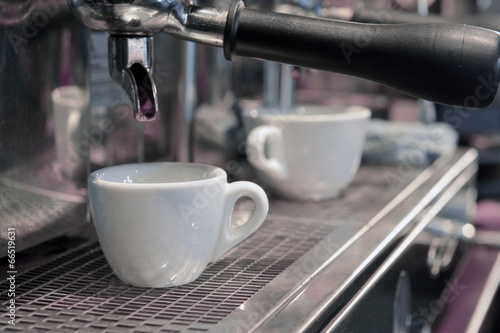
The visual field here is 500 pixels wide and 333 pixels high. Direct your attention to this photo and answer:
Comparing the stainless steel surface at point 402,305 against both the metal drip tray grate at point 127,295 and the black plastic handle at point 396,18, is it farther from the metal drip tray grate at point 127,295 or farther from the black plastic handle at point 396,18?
the black plastic handle at point 396,18

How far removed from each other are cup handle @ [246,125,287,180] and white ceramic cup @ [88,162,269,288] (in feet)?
0.64

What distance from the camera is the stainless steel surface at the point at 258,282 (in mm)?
388

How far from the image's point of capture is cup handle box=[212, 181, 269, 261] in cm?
47

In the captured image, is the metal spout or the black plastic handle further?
the black plastic handle

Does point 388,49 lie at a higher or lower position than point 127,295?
higher

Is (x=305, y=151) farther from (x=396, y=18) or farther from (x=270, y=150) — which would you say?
(x=396, y=18)

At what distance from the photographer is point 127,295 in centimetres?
43

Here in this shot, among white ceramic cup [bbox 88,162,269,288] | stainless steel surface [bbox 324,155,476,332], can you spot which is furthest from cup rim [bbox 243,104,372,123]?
white ceramic cup [bbox 88,162,269,288]

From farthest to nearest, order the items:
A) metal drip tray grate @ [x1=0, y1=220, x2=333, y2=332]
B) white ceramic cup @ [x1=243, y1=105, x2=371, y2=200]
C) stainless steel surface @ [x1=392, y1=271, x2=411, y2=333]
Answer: white ceramic cup @ [x1=243, y1=105, x2=371, y2=200] < stainless steel surface @ [x1=392, y1=271, x2=411, y2=333] < metal drip tray grate @ [x1=0, y1=220, x2=333, y2=332]

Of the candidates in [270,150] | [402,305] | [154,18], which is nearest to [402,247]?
[402,305]

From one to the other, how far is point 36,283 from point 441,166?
1.78 ft

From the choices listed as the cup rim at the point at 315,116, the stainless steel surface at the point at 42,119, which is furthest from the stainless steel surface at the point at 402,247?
the stainless steel surface at the point at 42,119

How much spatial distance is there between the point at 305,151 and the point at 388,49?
0.88 feet

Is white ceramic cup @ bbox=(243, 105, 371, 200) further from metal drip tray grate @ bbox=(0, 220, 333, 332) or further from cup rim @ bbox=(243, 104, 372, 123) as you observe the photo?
metal drip tray grate @ bbox=(0, 220, 333, 332)
